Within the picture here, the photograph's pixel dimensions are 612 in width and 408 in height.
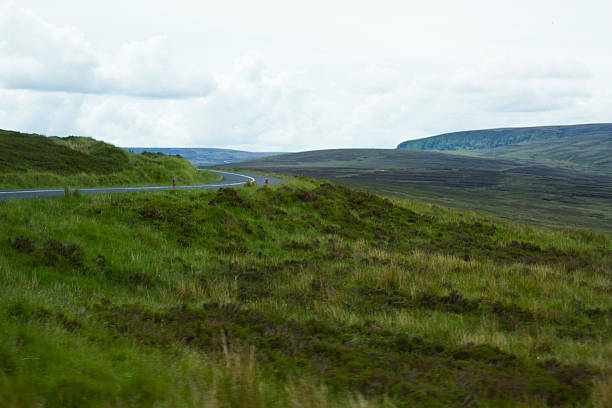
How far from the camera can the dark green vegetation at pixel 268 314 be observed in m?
5.14

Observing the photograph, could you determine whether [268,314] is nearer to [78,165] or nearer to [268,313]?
[268,313]

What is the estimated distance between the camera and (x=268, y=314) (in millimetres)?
9031

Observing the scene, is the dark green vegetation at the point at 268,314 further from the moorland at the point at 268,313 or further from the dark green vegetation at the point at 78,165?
the dark green vegetation at the point at 78,165

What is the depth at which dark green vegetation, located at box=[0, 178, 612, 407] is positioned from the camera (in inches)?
202

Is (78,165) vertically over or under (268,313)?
over

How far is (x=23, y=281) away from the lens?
9.62 m

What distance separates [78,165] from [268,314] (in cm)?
2313

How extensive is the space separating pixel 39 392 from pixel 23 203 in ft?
40.5

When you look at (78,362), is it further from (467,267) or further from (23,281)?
(467,267)

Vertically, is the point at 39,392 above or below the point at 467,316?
above

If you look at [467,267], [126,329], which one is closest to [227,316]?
[126,329]

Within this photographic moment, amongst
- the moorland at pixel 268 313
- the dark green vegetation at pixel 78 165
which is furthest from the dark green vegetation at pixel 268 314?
the dark green vegetation at pixel 78 165

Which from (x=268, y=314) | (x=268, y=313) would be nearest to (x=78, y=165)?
(x=268, y=313)

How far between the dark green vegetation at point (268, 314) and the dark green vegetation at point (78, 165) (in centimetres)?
780
